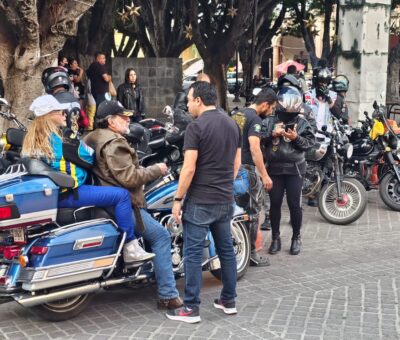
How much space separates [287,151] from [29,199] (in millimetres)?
3043

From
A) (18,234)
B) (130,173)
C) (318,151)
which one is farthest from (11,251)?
(318,151)

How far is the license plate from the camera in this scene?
4.64 meters

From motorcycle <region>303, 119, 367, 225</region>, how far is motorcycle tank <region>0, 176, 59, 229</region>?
4.41 meters

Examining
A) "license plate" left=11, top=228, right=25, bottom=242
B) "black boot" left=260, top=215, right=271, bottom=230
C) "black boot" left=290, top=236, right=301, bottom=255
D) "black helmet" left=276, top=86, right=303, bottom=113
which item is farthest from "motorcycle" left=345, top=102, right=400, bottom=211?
"license plate" left=11, top=228, right=25, bottom=242

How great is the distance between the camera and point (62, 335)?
4734mm

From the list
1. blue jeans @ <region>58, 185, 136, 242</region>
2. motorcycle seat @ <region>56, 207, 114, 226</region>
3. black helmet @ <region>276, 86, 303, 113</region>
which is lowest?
motorcycle seat @ <region>56, 207, 114, 226</region>

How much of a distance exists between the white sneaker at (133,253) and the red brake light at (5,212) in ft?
3.04

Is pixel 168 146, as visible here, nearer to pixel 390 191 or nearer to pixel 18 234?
pixel 18 234

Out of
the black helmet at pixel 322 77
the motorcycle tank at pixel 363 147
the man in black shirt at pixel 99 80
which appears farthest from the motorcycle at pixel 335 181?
the man in black shirt at pixel 99 80

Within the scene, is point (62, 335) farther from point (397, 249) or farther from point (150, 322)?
point (397, 249)

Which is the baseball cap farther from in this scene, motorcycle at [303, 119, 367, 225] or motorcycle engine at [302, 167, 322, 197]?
motorcycle engine at [302, 167, 322, 197]

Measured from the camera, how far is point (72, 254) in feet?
15.4

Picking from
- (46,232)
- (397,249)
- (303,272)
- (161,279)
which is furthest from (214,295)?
(397,249)

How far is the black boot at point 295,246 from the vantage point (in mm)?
6992
